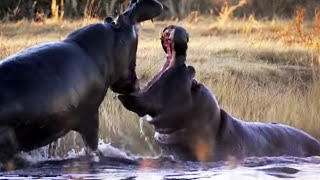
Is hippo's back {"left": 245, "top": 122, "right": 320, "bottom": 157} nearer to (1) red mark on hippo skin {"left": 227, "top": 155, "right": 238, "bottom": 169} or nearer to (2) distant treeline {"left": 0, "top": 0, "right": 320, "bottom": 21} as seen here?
(1) red mark on hippo skin {"left": 227, "top": 155, "right": 238, "bottom": 169}

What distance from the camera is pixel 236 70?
13188mm

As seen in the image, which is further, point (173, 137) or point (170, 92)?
point (173, 137)

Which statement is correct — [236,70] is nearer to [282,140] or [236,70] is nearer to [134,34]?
[282,140]

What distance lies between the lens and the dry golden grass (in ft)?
A: 29.3

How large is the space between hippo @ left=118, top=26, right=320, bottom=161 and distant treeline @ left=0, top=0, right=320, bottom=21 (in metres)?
14.4

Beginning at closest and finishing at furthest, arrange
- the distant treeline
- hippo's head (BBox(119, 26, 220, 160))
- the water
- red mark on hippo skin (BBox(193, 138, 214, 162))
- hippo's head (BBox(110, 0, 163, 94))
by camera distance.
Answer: the water < hippo's head (BBox(110, 0, 163, 94)) < hippo's head (BBox(119, 26, 220, 160)) < red mark on hippo skin (BBox(193, 138, 214, 162)) < the distant treeline

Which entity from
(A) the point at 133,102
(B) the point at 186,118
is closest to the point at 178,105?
(B) the point at 186,118

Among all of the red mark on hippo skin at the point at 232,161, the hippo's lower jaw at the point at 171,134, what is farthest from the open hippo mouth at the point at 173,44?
the red mark on hippo skin at the point at 232,161

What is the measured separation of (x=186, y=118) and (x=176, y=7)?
57.4 feet

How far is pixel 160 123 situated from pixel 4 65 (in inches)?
54.2

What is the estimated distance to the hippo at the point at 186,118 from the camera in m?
7.09

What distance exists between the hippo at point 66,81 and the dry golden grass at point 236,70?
1.42 metres

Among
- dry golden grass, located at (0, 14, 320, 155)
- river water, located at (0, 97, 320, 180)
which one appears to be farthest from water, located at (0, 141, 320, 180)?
dry golden grass, located at (0, 14, 320, 155)

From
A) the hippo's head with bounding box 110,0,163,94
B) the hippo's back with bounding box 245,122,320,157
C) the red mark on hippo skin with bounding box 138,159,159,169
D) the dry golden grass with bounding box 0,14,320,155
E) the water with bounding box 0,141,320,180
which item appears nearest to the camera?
the water with bounding box 0,141,320,180
